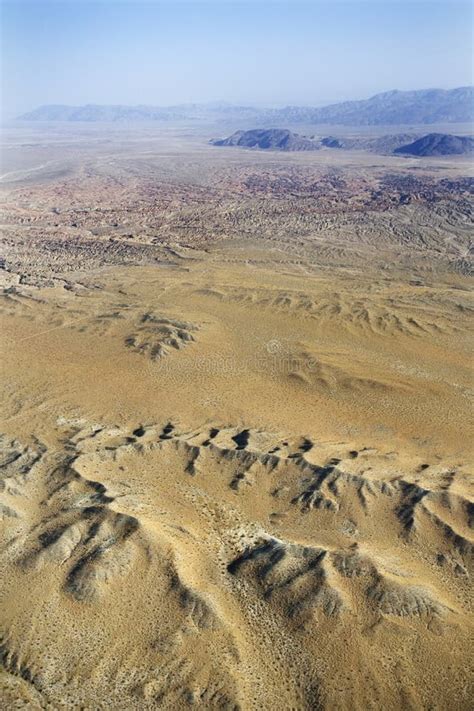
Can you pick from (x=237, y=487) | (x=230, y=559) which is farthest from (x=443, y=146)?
(x=230, y=559)

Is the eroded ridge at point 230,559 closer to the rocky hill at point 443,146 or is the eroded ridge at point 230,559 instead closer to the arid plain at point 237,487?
the arid plain at point 237,487

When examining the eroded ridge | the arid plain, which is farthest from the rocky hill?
the eroded ridge

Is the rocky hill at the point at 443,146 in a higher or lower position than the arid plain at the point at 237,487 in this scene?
higher

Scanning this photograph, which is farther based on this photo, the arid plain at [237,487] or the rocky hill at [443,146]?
the rocky hill at [443,146]

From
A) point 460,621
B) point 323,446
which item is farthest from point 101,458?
point 460,621

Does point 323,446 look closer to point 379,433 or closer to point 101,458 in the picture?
point 379,433

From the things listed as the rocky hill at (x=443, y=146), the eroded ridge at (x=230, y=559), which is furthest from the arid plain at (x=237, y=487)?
the rocky hill at (x=443, y=146)

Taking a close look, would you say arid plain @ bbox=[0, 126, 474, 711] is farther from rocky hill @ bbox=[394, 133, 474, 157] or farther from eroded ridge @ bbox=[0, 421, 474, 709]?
rocky hill @ bbox=[394, 133, 474, 157]

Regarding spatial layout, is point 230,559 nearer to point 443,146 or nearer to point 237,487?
point 237,487
